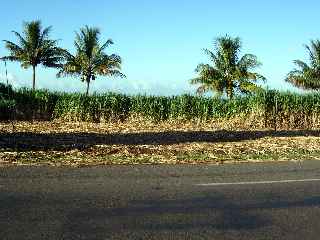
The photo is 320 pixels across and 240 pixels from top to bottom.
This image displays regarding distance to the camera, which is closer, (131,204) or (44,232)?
(44,232)

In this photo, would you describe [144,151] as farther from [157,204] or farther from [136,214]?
[136,214]

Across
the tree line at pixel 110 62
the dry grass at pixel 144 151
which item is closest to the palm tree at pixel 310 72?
the tree line at pixel 110 62

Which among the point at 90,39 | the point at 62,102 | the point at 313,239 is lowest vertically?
the point at 313,239

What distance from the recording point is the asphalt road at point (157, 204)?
22.5 feet

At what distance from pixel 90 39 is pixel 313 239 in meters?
52.6

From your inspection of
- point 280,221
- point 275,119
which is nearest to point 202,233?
point 280,221

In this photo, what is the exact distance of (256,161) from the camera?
15188 mm

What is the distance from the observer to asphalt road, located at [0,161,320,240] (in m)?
6.86

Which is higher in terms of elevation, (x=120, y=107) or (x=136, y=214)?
(x=120, y=107)

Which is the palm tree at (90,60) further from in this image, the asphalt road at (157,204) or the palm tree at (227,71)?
the asphalt road at (157,204)

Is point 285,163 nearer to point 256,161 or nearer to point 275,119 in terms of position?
point 256,161

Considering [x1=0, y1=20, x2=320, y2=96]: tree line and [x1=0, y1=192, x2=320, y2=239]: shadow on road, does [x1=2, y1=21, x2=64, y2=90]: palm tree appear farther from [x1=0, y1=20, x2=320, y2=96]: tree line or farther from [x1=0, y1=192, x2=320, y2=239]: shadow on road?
[x1=0, y1=192, x2=320, y2=239]: shadow on road

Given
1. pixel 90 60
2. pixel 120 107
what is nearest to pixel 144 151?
pixel 120 107

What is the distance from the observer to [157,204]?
855 centimetres
